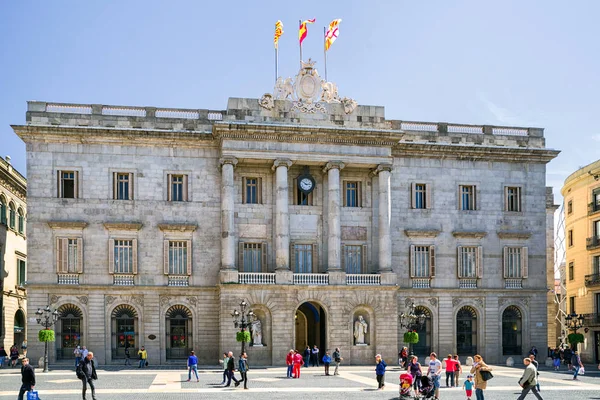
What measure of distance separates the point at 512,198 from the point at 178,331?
83.5 ft

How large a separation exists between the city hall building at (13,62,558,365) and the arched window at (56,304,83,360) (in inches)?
3.5

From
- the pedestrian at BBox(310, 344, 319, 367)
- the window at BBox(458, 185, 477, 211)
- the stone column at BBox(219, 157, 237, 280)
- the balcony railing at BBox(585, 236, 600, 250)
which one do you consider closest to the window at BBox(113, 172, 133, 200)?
the stone column at BBox(219, 157, 237, 280)

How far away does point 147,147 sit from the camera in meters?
52.1

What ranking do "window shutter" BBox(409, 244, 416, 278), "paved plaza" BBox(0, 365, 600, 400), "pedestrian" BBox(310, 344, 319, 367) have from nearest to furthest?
"paved plaza" BBox(0, 365, 600, 400) → "pedestrian" BBox(310, 344, 319, 367) → "window shutter" BBox(409, 244, 416, 278)

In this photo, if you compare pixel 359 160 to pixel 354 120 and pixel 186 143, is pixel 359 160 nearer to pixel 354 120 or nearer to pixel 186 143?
pixel 354 120

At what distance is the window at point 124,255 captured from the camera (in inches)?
2004

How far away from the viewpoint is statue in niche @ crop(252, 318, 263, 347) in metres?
50.3

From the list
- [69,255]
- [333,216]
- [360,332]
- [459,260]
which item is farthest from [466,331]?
[69,255]

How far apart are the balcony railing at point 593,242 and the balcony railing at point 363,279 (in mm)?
20553

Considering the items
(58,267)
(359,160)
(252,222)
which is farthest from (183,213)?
(359,160)

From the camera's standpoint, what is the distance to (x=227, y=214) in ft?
168

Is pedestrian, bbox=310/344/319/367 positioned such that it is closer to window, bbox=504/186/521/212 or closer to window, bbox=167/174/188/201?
window, bbox=167/174/188/201

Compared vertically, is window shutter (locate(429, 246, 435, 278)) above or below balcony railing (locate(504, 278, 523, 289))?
above

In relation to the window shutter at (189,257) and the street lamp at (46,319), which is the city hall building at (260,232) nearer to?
the window shutter at (189,257)
